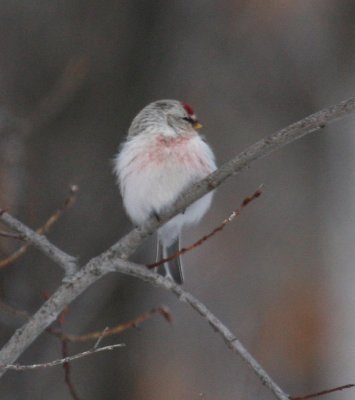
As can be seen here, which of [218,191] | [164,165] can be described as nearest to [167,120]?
[164,165]

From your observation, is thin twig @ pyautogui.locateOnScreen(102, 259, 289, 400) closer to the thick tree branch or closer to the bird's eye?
the thick tree branch

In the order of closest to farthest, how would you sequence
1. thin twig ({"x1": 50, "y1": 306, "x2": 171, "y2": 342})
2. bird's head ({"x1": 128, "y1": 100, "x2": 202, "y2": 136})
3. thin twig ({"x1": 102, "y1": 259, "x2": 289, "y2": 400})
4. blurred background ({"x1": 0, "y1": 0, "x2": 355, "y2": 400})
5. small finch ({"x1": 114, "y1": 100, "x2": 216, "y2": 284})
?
thin twig ({"x1": 102, "y1": 259, "x2": 289, "y2": 400}), thin twig ({"x1": 50, "y1": 306, "x2": 171, "y2": 342}), small finch ({"x1": 114, "y1": 100, "x2": 216, "y2": 284}), bird's head ({"x1": 128, "y1": 100, "x2": 202, "y2": 136}), blurred background ({"x1": 0, "y1": 0, "x2": 355, "y2": 400})

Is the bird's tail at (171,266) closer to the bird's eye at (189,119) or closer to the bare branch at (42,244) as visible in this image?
the bird's eye at (189,119)

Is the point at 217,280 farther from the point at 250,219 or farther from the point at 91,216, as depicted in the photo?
the point at 91,216

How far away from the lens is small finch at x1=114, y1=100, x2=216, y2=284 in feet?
11.3

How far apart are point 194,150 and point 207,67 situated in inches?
77.6

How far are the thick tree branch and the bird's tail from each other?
65cm

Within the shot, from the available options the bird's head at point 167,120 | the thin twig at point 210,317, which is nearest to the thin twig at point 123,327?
the thin twig at point 210,317

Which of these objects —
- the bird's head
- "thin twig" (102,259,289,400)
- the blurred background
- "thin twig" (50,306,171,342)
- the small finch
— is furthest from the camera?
the blurred background

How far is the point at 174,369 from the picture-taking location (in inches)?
176

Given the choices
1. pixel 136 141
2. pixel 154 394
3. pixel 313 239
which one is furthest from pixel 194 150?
pixel 154 394

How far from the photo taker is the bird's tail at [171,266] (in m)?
3.53

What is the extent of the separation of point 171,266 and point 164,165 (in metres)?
0.53

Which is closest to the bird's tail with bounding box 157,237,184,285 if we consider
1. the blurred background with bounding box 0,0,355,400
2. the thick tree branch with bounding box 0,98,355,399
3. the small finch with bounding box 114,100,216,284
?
the small finch with bounding box 114,100,216,284
